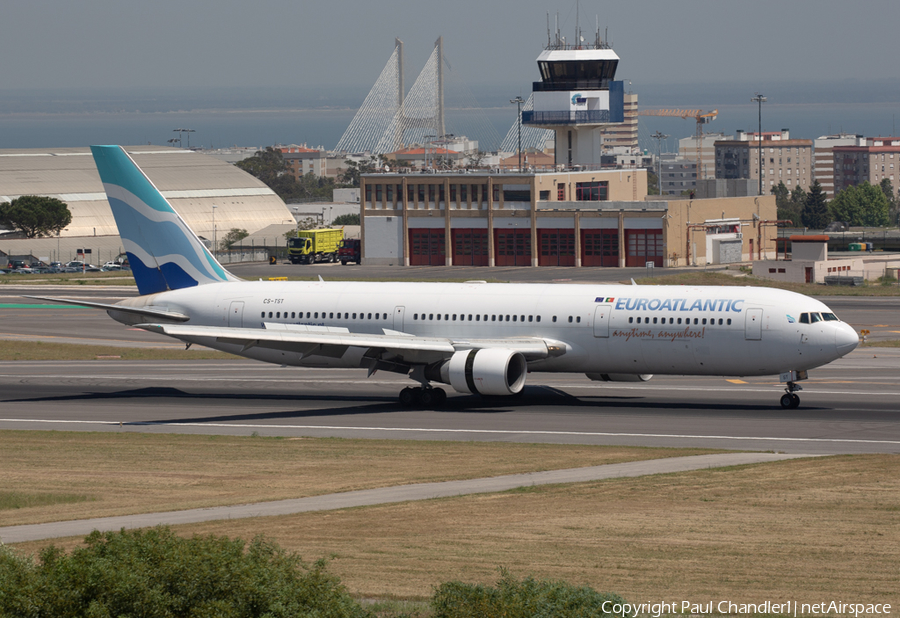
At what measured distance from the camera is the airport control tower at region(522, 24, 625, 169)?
149 m

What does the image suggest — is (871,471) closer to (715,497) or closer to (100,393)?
(715,497)

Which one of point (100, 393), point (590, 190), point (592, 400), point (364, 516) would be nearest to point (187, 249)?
point (100, 393)

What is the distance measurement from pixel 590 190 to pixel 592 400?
106 m

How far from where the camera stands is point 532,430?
40344 millimetres

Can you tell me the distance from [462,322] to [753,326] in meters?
11.8

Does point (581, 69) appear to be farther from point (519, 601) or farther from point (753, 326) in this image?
point (519, 601)

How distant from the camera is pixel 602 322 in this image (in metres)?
44.6

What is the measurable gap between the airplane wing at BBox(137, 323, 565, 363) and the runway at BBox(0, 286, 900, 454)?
238 cm

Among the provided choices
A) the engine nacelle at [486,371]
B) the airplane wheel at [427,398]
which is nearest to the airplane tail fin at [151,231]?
the airplane wheel at [427,398]

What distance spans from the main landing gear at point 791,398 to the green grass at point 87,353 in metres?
32.9

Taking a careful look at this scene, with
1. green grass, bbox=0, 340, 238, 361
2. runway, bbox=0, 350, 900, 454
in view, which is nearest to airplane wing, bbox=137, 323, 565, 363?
runway, bbox=0, 350, 900, 454

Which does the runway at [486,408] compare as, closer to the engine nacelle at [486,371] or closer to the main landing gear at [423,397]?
the main landing gear at [423,397]

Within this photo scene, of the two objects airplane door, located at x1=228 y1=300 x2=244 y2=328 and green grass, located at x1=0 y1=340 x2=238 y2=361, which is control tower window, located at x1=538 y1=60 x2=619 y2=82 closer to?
green grass, located at x1=0 y1=340 x2=238 y2=361

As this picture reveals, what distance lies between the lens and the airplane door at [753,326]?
42.5 m
